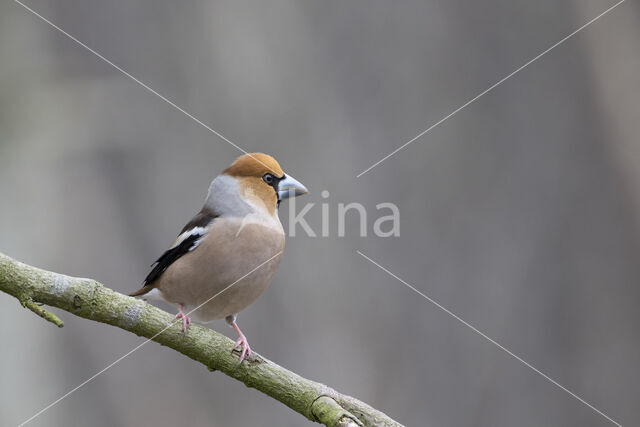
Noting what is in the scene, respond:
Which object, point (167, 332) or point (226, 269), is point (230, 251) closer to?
point (226, 269)

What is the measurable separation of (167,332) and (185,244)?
0.61 meters

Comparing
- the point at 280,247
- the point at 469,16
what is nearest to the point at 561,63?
the point at 469,16

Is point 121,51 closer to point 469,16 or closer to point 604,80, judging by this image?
point 469,16

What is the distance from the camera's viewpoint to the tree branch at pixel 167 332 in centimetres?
281

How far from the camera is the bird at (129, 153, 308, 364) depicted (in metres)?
3.29

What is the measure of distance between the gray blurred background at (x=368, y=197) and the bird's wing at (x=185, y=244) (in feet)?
12.2

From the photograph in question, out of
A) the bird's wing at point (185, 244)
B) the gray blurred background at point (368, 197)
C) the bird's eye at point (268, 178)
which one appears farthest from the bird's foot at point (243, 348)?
the gray blurred background at point (368, 197)

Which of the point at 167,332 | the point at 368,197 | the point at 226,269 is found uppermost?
the point at 368,197

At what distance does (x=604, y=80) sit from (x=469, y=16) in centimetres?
160

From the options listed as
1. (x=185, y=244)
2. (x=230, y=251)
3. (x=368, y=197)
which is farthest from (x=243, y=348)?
(x=368, y=197)

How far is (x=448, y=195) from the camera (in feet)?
24.9

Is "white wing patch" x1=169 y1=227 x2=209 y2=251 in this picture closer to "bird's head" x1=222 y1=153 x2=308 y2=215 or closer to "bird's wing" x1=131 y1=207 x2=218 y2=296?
"bird's wing" x1=131 y1=207 x2=218 y2=296

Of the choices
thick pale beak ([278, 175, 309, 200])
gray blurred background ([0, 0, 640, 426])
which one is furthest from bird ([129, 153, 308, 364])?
gray blurred background ([0, 0, 640, 426])

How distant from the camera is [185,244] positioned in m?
3.55
